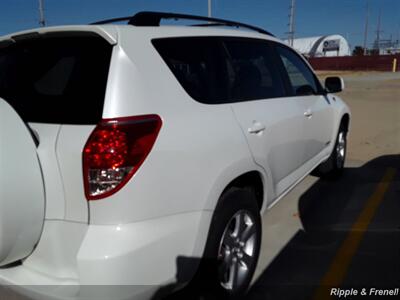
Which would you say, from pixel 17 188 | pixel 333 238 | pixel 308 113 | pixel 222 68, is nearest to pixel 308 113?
pixel 308 113

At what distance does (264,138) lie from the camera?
8.46 ft

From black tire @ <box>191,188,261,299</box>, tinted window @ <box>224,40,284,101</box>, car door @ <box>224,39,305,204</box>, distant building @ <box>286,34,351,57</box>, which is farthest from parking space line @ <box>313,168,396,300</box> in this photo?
distant building @ <box>286,34,351,57</box>

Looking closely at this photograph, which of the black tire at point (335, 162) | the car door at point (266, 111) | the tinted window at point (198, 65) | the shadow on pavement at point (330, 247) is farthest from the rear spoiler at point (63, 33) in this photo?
the black tire at point (335, 162)

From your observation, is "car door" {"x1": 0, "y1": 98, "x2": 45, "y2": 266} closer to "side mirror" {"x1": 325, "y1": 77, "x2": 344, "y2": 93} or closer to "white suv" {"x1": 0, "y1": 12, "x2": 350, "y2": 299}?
"white suv" {"x1": 0, "y1": 12, "x2": 350, "y2": 299}

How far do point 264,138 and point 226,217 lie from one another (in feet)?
2.25

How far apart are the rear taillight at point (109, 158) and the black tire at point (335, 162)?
3614 millimetres

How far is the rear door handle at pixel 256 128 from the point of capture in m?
2.42

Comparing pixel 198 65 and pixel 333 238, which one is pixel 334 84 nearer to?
pixel 333 238

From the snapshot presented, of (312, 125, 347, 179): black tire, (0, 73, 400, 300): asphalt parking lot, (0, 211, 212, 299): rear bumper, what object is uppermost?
(0, 211, 212, 299): rear bumper

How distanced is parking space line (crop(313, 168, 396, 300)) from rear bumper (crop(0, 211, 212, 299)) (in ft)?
4.43

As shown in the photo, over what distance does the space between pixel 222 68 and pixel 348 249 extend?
1.97 m

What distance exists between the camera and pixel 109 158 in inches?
65.7

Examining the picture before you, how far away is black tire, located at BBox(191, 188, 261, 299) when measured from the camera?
2.11 m

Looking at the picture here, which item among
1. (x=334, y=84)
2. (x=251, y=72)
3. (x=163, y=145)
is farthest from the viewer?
(x=334, y=84)
